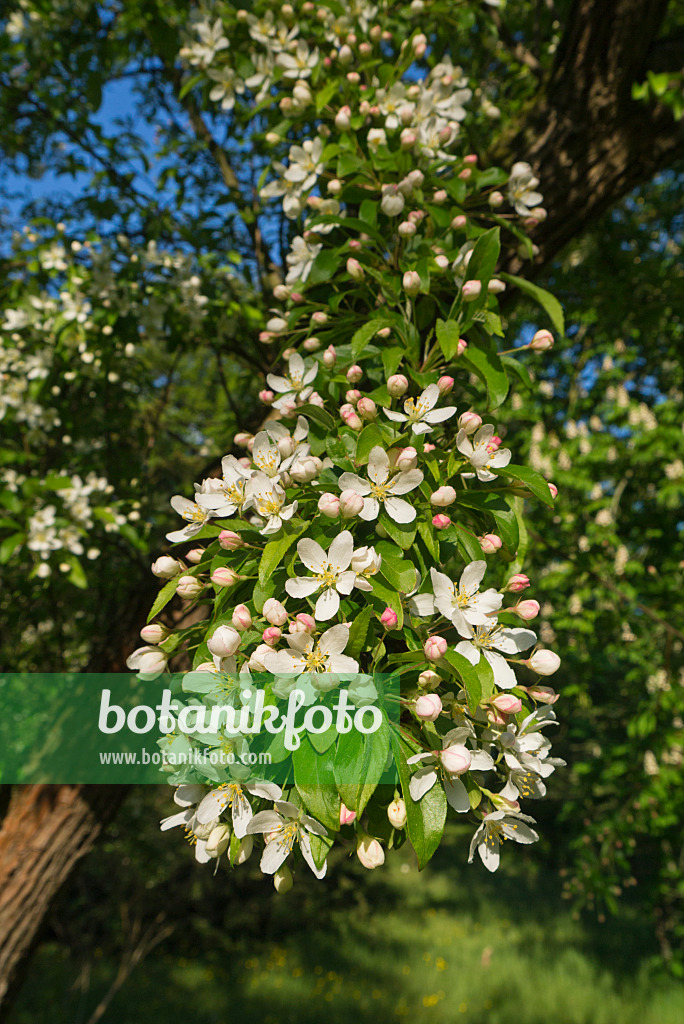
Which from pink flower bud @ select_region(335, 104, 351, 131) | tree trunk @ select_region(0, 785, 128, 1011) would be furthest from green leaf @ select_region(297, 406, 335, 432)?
tree trunk @ select_region(0, 785, 128, 1011)

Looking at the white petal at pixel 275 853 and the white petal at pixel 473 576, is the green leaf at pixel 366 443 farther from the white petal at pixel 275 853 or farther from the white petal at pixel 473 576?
the white petal at pixel 275 853

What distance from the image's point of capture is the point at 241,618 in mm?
774

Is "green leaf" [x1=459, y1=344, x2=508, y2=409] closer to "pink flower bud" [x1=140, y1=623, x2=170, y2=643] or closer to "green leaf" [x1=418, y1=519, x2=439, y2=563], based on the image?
"green leaf" [x1=418, y1=519, x2=439, y2=563]

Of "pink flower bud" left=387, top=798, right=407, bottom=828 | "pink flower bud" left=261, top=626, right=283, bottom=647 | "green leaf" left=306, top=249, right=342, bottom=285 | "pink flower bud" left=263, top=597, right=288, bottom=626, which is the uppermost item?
"green leaf" left=306, top=249, right=342, bottom=285

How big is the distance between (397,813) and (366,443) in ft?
1.51

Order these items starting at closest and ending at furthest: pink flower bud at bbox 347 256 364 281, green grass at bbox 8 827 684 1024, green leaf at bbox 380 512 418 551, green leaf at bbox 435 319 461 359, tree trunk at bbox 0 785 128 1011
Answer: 1. green leaf at bbox 380 512 418 551
2. green leaf at bbox 435 319 461 359
3. pink flower bud at bbox 347 256 364 281
4. tree trunk at bbox 0 785 128 1011
5. green grass at bbox 8 827 684 1024

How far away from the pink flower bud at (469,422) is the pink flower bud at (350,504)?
0.77ft

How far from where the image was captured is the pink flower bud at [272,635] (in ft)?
2.40

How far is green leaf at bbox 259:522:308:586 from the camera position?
0.76m

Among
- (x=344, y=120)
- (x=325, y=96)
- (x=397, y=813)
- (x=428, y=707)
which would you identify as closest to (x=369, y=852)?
(x=397, y=813)

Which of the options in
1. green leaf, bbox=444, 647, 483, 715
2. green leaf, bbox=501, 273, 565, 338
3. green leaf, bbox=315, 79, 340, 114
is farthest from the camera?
green leaf, bbox=315, 79, 340, 114

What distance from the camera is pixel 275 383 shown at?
3.57 ft

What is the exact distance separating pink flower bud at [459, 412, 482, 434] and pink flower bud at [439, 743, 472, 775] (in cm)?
44

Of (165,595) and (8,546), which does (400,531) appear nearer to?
(165,595)
